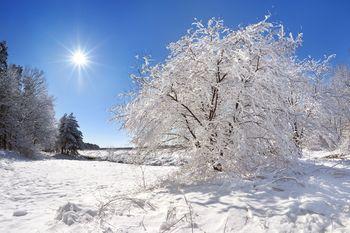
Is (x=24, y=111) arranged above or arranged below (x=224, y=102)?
above

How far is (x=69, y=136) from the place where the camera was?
46.2 meters

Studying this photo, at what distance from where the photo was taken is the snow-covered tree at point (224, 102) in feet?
23.6

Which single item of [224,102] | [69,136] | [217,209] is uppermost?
[69,136]

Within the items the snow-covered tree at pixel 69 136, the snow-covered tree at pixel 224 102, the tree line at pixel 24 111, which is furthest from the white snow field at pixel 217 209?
the snow-covered tree at pixel 69 136

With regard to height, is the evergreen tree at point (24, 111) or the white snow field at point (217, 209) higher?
the evergreen tree at point (24, 111)

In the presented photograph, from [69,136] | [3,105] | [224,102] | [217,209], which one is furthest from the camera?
[69,136]

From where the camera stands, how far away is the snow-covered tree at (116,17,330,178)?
7180mm

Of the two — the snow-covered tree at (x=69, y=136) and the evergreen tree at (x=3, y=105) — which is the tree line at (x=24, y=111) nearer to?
the evergreen tree at (x=3, y=105)

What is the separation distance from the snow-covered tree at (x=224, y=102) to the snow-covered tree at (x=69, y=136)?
40.1 metres

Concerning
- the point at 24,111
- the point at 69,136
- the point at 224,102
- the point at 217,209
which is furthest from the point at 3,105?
the point at 217,209

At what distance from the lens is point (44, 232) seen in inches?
196

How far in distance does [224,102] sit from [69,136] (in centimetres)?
4222

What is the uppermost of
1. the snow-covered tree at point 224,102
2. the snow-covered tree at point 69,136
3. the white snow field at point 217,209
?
the snow-covered tree at point 69,136

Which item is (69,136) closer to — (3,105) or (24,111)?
(24,111)
